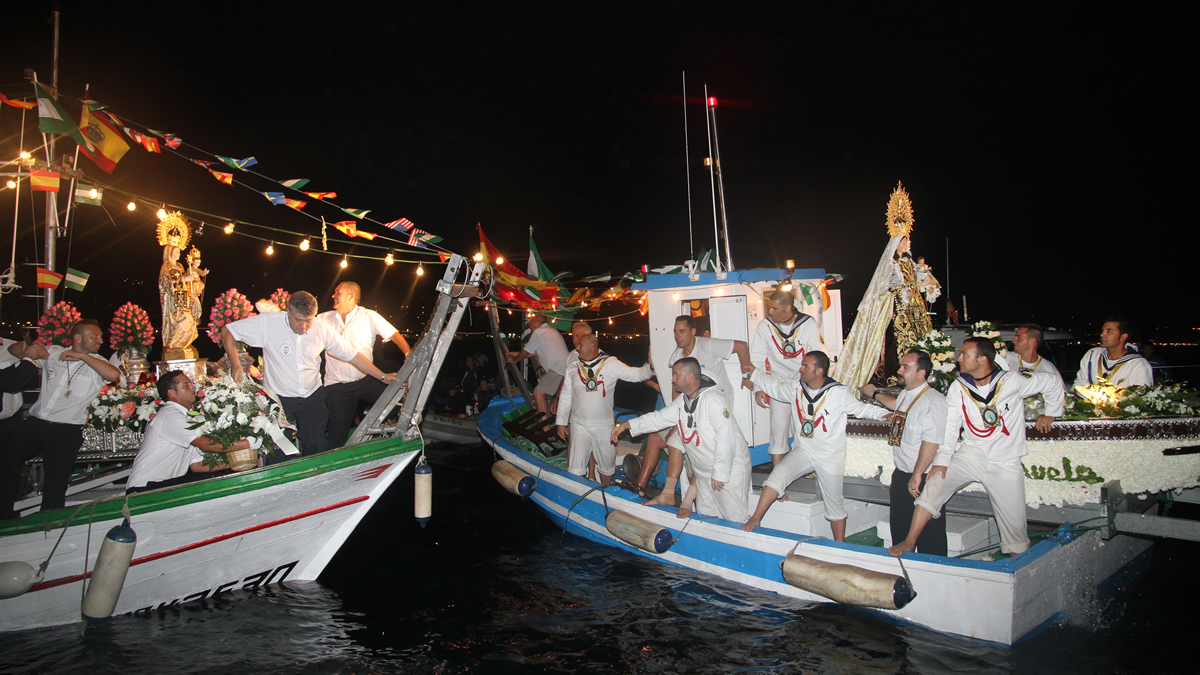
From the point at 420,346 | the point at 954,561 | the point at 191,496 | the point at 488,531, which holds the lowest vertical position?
the point at 488,531

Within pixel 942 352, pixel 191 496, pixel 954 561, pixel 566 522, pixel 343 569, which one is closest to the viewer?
pixel 954 561

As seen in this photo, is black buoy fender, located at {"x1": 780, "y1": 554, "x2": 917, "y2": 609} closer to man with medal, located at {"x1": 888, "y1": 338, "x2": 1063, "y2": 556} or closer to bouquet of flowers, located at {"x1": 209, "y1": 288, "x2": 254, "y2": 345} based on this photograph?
man with medal, located at {"x1": 888, "y1": 338, "x2": 1063, "y2": 556}

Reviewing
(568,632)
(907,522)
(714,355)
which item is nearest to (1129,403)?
(907,522)

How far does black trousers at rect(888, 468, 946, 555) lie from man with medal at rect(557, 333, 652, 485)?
3.28 metres

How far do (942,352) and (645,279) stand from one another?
4.13 metres

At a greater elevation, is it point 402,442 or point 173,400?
point 173,400

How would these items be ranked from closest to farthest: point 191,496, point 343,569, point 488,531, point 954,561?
1. point 954,561
2. point 191,496
3. point 343,569
4. point 488,531

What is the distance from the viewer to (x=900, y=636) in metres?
5.00

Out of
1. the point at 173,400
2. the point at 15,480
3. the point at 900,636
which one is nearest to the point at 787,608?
the point at 900,636

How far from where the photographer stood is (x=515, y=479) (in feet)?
27.4

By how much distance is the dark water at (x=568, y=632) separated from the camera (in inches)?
189

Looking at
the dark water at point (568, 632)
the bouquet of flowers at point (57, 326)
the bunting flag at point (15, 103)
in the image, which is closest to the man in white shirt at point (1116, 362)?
the dark water at point (568, 632)

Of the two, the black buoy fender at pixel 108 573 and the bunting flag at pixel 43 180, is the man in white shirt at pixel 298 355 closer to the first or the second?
the black buoy fender at pixel 108 573

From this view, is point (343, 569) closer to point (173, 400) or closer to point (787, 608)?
point (173, 400)
